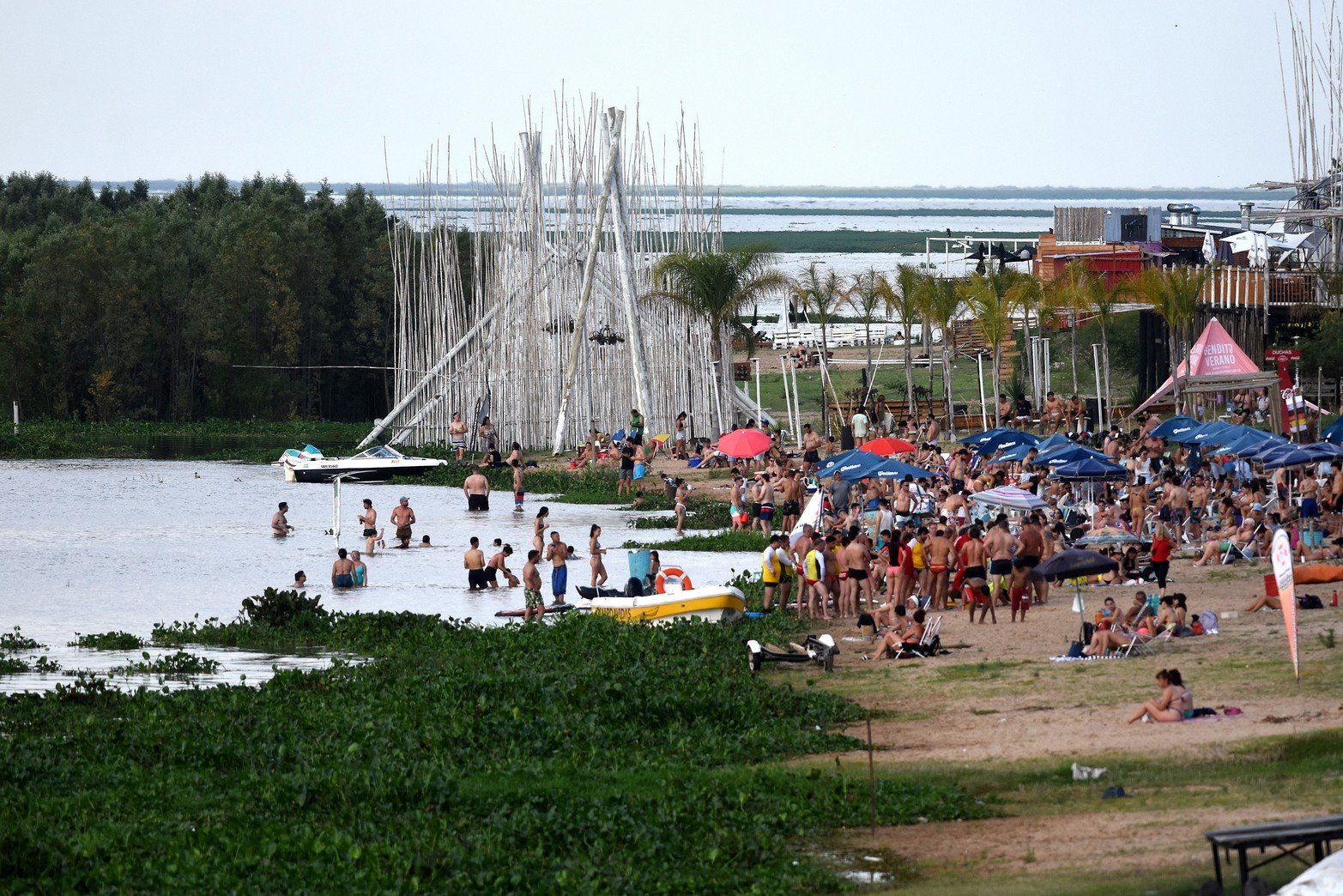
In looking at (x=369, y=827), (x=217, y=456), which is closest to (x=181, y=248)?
(x=217, y=456)

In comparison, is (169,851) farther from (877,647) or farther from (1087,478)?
(1087,478)

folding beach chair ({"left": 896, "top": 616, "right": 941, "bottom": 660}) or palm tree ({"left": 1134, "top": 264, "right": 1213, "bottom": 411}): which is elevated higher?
palm tree ({"left": 1134, "top": 264, "right": 1213, "bottom": 411})

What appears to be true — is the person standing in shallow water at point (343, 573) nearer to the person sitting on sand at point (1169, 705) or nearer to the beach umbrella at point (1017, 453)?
the beach umbrella at point (1017, 453)

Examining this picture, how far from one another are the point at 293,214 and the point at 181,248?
4.61 metres

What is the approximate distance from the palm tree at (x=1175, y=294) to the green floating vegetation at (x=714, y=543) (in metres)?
9.88

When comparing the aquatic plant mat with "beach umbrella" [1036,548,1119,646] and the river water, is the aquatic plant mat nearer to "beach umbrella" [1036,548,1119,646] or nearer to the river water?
"beach umbrella" [1036,548,1119,646]

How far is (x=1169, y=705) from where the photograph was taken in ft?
47.1

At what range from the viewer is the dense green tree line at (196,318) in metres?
54.2

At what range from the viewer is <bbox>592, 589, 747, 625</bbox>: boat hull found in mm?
21125

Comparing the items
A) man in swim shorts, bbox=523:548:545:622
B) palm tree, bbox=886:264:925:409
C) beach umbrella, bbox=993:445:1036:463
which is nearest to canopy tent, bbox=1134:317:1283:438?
beach umbrella, bbox=993:445:1036:463

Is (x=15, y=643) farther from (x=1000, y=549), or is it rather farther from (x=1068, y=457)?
(x=1068, y=457)

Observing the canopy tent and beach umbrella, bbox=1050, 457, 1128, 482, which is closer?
beach umbrella, bbox=1050, 457, 1128, 482

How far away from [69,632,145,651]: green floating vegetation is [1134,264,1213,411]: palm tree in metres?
21.0

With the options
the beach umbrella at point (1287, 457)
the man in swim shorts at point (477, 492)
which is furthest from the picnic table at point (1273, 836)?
the man in swim shorts at point (477, 492)
